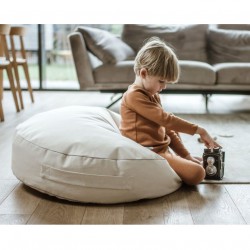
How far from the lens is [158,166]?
1.87 m

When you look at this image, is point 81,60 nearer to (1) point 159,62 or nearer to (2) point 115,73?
(2) point 115,73

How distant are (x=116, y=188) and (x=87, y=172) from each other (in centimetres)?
14

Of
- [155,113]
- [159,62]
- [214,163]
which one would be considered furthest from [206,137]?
[159,62]

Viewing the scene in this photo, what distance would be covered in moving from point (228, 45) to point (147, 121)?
2987mm

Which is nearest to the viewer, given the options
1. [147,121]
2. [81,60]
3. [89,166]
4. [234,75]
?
[89,166]

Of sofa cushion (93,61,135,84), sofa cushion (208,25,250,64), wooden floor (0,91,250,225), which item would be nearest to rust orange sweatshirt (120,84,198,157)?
wooden floor (0,91,250,225)

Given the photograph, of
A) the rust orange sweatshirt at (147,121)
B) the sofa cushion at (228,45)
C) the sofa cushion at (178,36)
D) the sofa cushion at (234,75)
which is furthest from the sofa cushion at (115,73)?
the rust orange sweatshirt at (147,121)

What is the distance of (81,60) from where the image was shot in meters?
4.03

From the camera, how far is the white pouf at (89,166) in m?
1.79

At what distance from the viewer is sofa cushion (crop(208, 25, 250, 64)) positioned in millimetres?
4648

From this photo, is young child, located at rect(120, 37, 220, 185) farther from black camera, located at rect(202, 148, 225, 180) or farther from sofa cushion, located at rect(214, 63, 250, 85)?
sofa cushion, located at rect(214, 63, 250, 85)

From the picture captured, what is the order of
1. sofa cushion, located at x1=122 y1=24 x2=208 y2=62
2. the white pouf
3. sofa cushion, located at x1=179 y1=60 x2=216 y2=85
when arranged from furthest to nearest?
sofa cushion, located at x1=122 y1=24 x2=208 y2=62
sofa cushion, located at x1=179 y1=60 x2=216 y2=85
the white pouf
